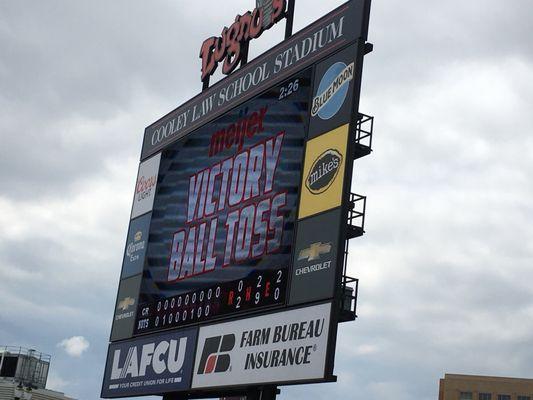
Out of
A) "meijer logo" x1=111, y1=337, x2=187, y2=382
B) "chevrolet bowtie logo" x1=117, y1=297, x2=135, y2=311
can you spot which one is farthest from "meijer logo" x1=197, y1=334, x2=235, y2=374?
"chevrolet bowtie logo" x1=117, y1=297, x2=135, y2=311

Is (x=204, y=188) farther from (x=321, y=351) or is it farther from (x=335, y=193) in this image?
(x=321, y=351)

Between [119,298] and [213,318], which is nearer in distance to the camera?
[213,318]

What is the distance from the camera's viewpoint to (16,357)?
2452 inches

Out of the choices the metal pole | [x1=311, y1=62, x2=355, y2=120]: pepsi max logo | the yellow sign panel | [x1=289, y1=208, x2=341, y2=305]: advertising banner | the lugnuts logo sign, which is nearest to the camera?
[x1=289, y1=208, x2=341, y2=305]: advertising banner

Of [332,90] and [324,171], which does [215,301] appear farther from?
[332,90]

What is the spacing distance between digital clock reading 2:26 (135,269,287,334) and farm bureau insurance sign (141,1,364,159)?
12.8 ft

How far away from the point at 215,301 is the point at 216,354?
102 cm

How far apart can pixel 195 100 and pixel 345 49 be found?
5556 mm

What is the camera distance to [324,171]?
15.5 m

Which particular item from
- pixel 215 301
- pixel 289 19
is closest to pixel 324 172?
pixel 215 301

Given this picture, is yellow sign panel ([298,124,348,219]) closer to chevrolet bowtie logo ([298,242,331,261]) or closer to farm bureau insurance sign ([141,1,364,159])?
chevrolet bowtie logo ([298,242,331,261])

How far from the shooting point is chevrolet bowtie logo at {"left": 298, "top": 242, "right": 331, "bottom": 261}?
14.9 m

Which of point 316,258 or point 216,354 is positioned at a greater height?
point 316,258

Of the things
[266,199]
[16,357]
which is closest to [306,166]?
[266,199]
